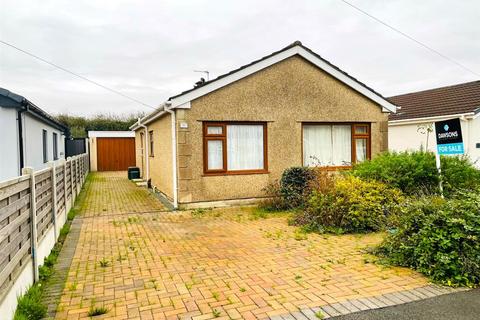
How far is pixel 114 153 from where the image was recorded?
28.2 metres

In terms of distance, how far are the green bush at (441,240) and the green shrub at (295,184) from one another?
4164mm

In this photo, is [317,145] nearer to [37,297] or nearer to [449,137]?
[449,137]

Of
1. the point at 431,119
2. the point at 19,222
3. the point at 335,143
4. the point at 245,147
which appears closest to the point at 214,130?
the point at 245,147

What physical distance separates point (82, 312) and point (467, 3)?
1146 cm

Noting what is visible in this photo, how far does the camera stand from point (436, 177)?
321 inches

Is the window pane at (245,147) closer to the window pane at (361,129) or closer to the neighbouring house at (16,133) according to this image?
the window pane at (361,129)

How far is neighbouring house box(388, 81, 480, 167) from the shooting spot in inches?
626

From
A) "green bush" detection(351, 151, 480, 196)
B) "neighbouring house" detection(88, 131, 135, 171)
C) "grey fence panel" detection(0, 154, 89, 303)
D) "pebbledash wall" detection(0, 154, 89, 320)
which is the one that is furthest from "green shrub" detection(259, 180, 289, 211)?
"neighbouring house" detection(88, 131, 135, 171)

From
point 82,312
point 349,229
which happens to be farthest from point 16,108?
point 349,229

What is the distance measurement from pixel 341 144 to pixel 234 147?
406cm

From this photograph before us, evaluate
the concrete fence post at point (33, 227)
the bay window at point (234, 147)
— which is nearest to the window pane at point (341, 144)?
the bay window at point (234, 147)

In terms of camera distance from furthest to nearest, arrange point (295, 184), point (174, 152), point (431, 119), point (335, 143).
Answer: point (431, 119)
point (335, 143)
point (174, 152)
point (295, 184)

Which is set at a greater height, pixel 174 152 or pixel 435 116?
pixel 435 116

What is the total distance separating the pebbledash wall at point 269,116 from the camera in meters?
10.2
